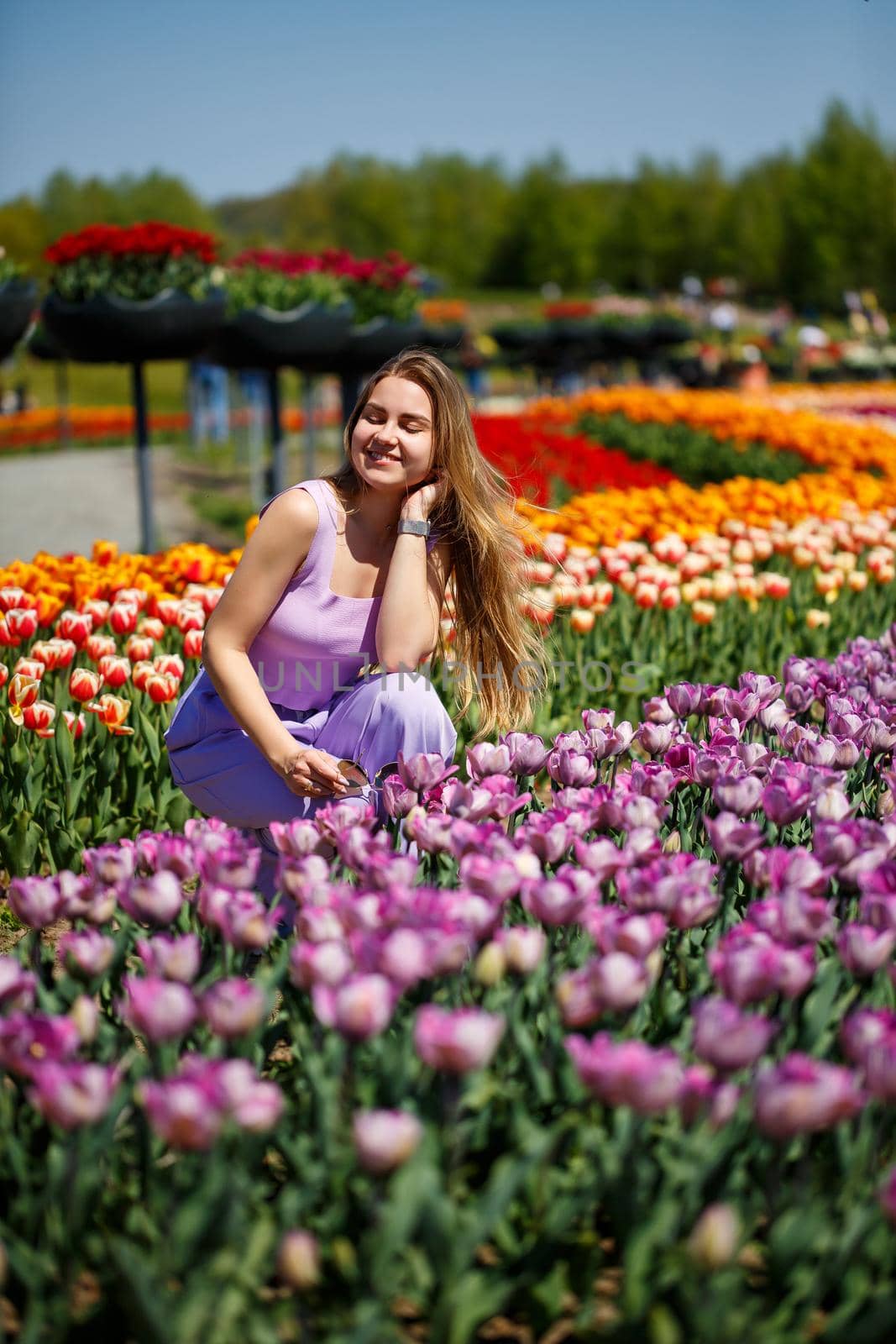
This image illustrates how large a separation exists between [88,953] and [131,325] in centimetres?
492

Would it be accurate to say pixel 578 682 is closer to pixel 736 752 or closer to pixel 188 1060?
pixel 736 752

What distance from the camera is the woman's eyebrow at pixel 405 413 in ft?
9.64

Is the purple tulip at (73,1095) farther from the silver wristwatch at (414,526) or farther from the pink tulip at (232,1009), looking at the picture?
the silver wristwatch at (414,526)

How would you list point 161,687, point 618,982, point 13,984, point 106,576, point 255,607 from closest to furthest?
point 618,982 → point 13,984 → point 255,607 → point 161,687 → point 106,576

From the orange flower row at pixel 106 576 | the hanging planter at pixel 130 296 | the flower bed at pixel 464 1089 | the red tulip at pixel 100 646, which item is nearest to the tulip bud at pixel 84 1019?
the flower bed at pixel 464 1089

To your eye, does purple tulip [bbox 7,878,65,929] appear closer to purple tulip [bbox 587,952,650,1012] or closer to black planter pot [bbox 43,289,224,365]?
purple tulip [bbox 587,952,650,1012]

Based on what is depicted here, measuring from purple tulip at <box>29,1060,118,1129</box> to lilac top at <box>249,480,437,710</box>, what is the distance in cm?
156

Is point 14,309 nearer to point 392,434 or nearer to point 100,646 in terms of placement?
point 100,646

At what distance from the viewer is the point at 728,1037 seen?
1534 mm

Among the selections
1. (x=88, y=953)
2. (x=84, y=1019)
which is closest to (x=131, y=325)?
(x=88, y=953)

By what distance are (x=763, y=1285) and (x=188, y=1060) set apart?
2.74ft

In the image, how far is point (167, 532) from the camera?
1017 centimetres

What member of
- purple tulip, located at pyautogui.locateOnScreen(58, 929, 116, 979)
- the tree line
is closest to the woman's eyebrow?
purple tulip, located at pyautogui.locateOnScreen(58, 929, 116, 979)

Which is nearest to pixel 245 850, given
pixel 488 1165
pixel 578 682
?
pixel 488 1165
